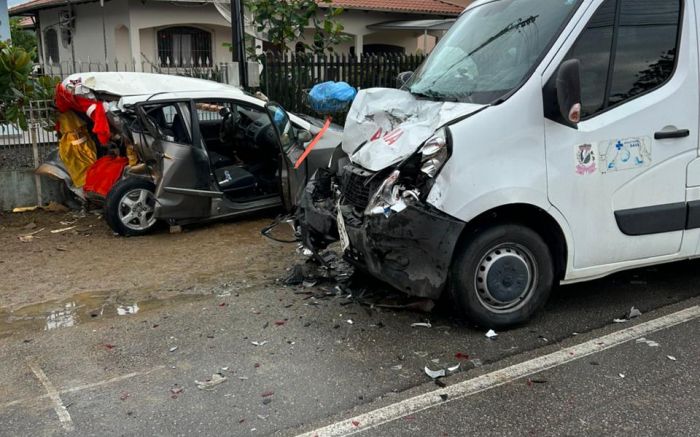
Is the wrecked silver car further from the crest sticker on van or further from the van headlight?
the crest sticker on van

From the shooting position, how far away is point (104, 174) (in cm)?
753

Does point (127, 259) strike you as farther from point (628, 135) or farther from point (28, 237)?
point (628, 135)

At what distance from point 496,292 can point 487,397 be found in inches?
35.3

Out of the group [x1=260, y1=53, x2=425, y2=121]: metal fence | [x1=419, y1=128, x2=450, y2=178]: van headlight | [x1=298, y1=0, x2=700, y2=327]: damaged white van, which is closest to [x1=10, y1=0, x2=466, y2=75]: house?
[x1=260, y1=53, x2=425, y2=121]: metal fence

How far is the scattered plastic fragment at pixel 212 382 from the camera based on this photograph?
3732 millimetres

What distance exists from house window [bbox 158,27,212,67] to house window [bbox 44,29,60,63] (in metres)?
5.06

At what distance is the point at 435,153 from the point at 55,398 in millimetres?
2665

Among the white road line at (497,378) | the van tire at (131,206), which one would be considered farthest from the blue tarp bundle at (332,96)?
the white road line at (497,378)

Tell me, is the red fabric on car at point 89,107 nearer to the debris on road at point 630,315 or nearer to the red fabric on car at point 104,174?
the red fabric on car at point 104,174

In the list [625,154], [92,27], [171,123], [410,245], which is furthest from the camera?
[92,27]

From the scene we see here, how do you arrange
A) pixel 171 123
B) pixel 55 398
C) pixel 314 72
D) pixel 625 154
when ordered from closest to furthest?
pixel 55 398
pixel 625 154
pixel 171 123
pixel 314 72

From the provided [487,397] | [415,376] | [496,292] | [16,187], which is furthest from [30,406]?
[16,187]

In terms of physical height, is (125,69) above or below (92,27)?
below

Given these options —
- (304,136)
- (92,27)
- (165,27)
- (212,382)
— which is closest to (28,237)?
(304,136)
